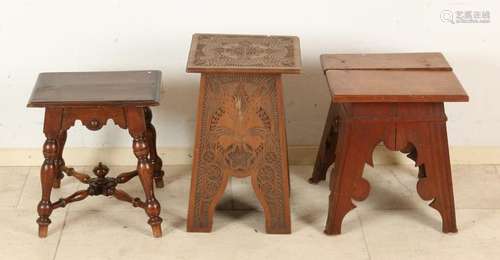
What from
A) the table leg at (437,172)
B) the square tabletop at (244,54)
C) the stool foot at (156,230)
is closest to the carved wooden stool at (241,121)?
the square tabletop at (244,54)

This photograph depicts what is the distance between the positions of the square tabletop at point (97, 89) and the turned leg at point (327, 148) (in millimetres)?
643

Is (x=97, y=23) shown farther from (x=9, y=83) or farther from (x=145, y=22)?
(x=9, y=83)

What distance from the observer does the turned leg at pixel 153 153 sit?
8.55ft

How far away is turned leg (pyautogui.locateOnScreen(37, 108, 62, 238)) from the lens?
2283mm

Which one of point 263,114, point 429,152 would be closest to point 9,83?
point 263,114

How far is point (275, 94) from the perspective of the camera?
226 cm

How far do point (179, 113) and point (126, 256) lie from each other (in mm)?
673

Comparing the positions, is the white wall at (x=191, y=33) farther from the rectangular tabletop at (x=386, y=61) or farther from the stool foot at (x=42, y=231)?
the stool foot at (x=42, y=231)

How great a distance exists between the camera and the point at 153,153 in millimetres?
2699

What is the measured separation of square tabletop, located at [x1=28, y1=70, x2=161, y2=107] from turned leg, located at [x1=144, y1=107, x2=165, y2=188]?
21cm

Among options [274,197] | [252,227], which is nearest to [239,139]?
[274,197]

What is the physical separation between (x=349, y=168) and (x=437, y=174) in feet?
0.99

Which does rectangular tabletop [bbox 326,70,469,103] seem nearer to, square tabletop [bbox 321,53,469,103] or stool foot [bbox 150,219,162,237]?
square tabletop [bbox 321,53,469,103]

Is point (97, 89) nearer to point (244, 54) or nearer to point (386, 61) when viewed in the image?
point (244, 54)
